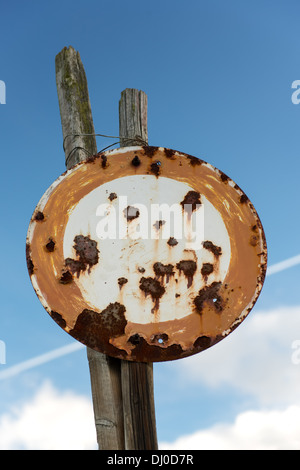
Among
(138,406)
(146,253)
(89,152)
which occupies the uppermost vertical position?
(89,152)

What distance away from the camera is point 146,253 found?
1940 mm

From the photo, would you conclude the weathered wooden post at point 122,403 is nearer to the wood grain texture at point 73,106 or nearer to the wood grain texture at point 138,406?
the wood grain texture at point 138,406

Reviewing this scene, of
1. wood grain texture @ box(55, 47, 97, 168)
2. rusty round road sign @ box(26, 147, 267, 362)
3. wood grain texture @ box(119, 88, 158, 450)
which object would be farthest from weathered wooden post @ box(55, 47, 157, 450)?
wood grain texture @ box(55, 47, 97, 168)

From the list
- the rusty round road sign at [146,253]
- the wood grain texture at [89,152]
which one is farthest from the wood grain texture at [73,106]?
the rusty round road sign at [146,253]

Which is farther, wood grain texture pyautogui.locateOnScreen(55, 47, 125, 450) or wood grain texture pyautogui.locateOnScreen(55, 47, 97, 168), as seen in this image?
wood grain texture pyautogui.locateOnScreen(55, 47, 97, 168)

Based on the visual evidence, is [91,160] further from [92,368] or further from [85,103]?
[92,368]

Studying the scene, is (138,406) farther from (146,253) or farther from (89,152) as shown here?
(89,152)

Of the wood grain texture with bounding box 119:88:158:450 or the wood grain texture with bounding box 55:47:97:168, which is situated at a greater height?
the wood grain texture with bounding box 55:47:97:168

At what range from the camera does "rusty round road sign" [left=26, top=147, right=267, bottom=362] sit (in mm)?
1854

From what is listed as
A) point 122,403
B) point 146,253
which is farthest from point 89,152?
point 122,403

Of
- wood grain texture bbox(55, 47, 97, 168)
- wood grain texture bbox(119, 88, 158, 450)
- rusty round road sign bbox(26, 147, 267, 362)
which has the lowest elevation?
wood grain texture bbox(119, 88, 158, 450)

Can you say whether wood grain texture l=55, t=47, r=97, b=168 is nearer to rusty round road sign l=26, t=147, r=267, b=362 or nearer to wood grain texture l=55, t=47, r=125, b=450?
wood grain texture l=55, t=47, r=125, b=450
